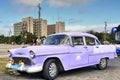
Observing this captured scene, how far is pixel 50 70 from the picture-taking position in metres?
9.60

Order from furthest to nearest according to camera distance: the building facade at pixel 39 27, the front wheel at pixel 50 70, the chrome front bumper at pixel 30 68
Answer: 1. the building facade at pixel 39 27
2. the front wheel at pixel 50 70
3. the chrome front bumper at pixel 30 68

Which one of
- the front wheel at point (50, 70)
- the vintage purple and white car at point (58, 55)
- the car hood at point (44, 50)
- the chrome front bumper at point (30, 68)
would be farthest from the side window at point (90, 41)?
the chrome front bumper at point (30, 68)

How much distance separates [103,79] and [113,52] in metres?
3.82

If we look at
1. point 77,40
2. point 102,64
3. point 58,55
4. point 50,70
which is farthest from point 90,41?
point 50,70

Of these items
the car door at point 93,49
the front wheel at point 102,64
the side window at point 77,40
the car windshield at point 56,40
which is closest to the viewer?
the car windshield at point 56,40

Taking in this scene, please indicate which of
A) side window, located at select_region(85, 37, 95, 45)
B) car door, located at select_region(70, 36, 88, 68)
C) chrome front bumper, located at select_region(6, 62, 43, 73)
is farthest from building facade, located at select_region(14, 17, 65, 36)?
chrome front bumper, located at select_region(6, 62, 43, 73)

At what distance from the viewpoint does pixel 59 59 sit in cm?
995

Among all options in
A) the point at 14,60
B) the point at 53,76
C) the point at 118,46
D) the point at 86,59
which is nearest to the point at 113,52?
the point at 86,59

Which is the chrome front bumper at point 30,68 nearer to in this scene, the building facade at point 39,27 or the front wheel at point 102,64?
the front wheel at point 102,64

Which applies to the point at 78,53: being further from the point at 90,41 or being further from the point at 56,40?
the point at 90,41

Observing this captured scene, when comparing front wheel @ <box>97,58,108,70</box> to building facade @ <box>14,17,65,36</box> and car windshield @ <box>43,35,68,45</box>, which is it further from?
building facade @ <box>14,17,65,36</box>

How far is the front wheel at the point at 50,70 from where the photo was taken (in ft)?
30.8

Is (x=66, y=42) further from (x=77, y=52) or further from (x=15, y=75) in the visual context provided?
(x=15, y=75)

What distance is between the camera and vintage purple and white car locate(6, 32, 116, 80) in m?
9.22
